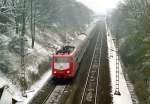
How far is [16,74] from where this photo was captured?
101ft

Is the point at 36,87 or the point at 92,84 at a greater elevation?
the point at 92,84

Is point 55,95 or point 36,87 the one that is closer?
point 55,95

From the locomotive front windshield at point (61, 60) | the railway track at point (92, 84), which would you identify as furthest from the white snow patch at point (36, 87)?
the railway track at point (92, 84)

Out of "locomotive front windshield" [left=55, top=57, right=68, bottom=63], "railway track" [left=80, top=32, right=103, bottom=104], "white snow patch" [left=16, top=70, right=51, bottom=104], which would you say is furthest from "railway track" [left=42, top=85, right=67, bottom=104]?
"locomotive front windshield" [left=55, top=57, right=68, bottom=63]

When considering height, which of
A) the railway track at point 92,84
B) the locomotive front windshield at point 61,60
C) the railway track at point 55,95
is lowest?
the railway track at point 55,95

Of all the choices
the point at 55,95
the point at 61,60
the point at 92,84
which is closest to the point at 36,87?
the point at 55,95

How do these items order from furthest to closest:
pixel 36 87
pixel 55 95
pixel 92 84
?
pixel 92 84 → pixel 36 87 → pixel 55 95

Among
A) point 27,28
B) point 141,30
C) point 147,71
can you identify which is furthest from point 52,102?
point 27,28

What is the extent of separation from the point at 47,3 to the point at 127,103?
3501 cm

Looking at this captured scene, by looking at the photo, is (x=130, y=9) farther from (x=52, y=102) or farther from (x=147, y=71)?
(x=52, y=102)

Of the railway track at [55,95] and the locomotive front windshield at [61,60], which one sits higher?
the locomotive front windshield at [61,60]

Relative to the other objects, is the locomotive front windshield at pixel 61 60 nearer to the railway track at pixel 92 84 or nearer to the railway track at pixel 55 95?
the railway track at pixel 55 95

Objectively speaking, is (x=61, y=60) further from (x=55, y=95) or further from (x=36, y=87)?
(x=55, y=95)

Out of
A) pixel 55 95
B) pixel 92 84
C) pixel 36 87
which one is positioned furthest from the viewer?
pixel 92 84
